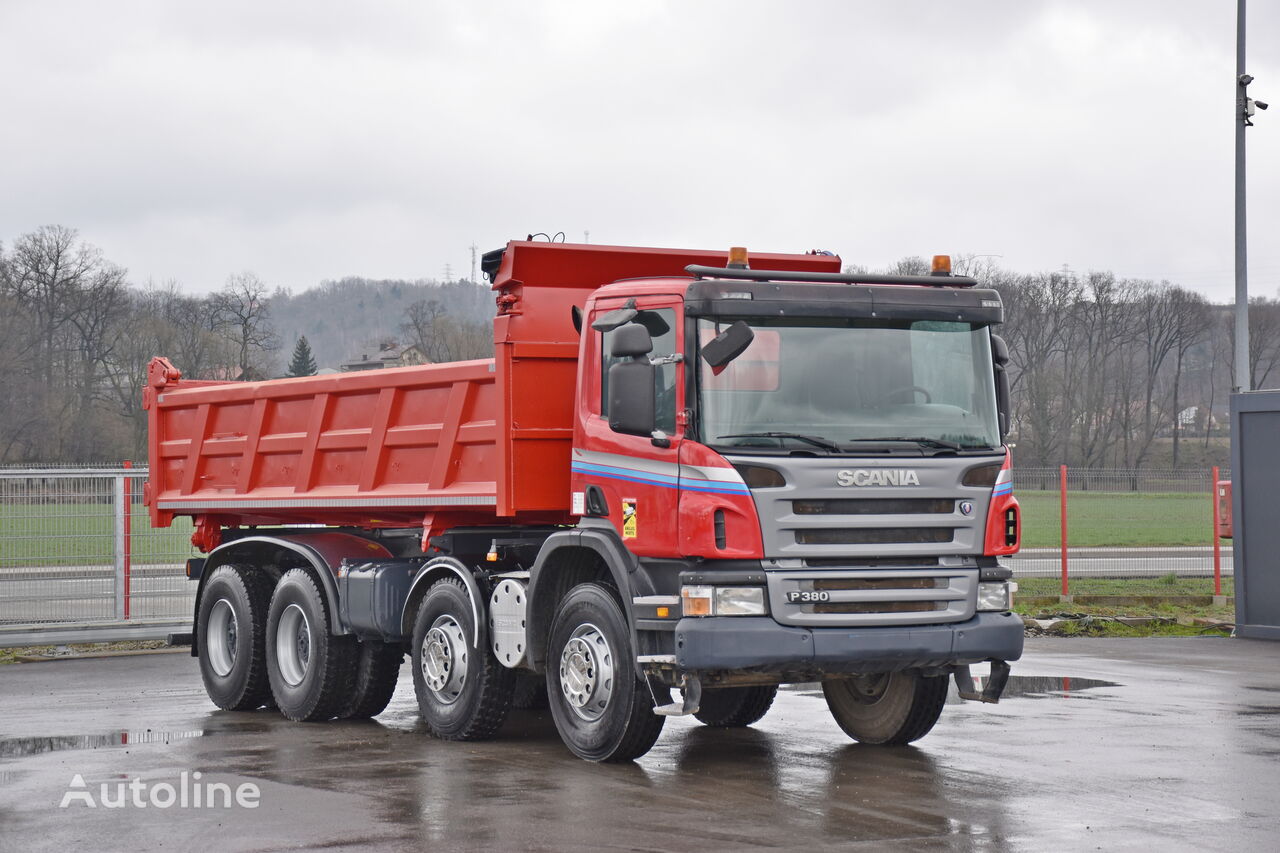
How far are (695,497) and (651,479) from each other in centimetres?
37

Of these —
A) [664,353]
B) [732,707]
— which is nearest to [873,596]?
[664,353]

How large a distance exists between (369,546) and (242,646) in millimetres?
1727

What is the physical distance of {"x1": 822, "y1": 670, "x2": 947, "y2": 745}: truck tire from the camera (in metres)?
10.6

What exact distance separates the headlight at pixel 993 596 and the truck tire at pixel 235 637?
630cm

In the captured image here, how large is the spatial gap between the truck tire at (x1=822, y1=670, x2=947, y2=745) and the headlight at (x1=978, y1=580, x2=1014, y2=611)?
79 cm

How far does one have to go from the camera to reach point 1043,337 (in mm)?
81875

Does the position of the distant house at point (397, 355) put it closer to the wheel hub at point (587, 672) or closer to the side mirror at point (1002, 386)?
the wheel hub at point (587, 672)

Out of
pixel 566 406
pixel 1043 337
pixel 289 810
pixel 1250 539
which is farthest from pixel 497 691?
pixel 1043 337

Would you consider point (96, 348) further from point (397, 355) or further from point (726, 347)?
point (726, 347)

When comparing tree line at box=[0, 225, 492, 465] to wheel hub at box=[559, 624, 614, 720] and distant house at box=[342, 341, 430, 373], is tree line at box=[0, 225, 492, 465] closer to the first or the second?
distant house at box=[342, 341, 430, 373]

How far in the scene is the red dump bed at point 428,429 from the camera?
34.8ft

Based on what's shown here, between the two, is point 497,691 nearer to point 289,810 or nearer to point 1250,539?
point 289,810

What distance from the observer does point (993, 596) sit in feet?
31.9

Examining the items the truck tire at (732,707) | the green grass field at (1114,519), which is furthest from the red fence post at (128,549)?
the green grass field at (1114,519)
